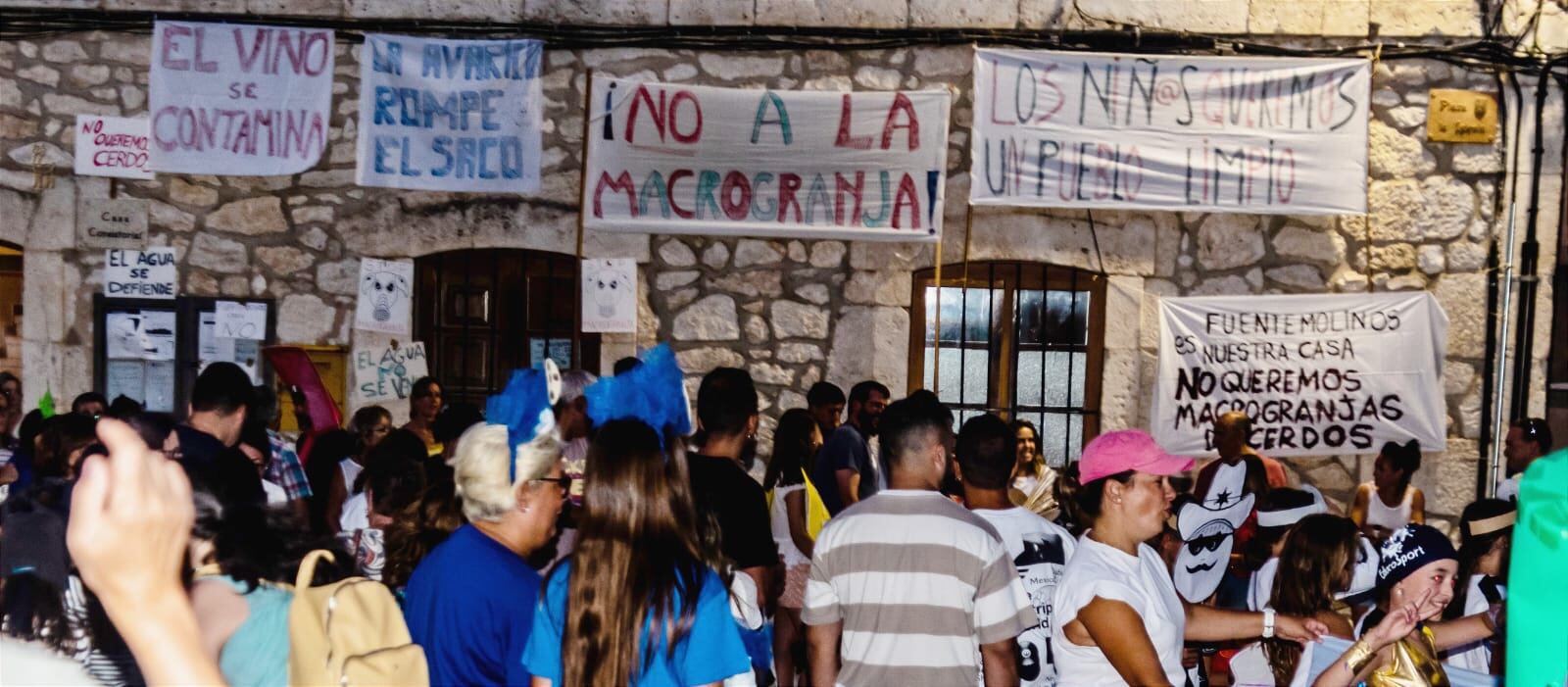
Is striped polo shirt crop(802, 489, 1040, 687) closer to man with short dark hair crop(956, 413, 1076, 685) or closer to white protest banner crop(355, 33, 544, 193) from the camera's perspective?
man with short dark hair crop(956, 413, 1076, 685)

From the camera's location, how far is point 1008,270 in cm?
874

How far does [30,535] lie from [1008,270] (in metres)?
6.67

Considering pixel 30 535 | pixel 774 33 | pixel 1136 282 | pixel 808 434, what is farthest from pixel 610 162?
pixel 30 535

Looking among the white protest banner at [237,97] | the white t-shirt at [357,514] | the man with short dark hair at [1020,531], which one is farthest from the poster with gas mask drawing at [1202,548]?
the white protest banner at [237,97]

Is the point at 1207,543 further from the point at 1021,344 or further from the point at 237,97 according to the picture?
the point at 237,97

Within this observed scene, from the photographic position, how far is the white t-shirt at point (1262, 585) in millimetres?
4820

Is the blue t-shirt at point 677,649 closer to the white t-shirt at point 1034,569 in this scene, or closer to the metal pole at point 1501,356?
the white t-shirt at point 1034,569

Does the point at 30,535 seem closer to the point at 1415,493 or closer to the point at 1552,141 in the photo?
the point at 1415,493

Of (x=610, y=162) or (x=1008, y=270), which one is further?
(x=1008, y=270)

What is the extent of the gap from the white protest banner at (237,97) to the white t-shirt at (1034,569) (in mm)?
5647

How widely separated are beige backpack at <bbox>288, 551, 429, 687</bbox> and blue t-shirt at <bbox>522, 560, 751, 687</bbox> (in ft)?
1.41

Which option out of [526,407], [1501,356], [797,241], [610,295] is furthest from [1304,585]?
[610,295]

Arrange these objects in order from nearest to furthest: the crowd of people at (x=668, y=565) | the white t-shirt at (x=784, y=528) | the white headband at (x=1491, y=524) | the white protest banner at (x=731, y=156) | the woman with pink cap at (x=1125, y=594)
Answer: the crowd of people at (x=668, y=565) < the woman with pink cap at (x=1125, y=594) < the white headband at (x=1491, y=524) < the white t-shirt at (x=784, y=528) < the white protest banner at (x=731, y=156)

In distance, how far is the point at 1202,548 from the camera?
4.75m
